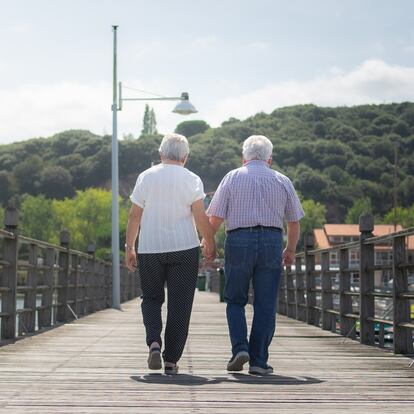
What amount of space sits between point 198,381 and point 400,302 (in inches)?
121

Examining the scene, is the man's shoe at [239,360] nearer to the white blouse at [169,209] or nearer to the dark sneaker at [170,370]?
the dark sneaker at [170,370]

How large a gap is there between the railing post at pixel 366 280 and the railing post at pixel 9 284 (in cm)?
359

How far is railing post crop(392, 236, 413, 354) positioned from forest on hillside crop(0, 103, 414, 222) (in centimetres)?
13248

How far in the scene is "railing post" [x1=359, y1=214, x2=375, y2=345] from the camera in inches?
407

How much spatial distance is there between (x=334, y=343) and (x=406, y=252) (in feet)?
6.36

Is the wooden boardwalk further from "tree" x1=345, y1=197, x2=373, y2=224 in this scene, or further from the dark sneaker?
"tree" x1=345, y1=197, x2=373, y2=224

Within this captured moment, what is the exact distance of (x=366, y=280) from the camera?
10453mm

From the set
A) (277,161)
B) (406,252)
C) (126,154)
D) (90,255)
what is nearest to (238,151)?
(277,161)

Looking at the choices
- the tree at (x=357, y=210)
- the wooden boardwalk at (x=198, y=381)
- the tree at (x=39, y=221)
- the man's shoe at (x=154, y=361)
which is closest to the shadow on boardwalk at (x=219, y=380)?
the wooden boardwalk at (x=198, y=381)

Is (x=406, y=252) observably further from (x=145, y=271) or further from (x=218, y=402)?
(x=218, y=402)

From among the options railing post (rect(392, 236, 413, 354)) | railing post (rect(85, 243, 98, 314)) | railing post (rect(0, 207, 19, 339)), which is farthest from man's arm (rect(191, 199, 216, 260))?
railing post (rect(85, 243, 98, 314))

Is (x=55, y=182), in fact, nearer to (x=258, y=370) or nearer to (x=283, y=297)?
(x=283, y=297)

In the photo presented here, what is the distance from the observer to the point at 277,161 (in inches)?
5950

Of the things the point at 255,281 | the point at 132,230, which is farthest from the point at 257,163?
the point at 132,230
